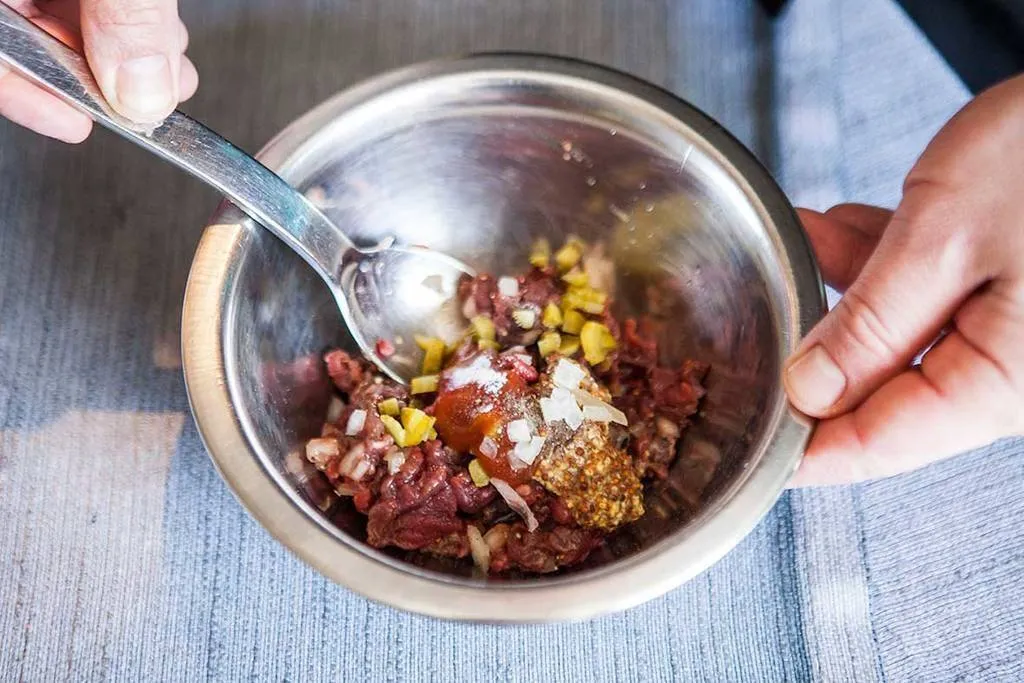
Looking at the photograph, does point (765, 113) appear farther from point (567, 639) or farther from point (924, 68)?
point (567, 639)

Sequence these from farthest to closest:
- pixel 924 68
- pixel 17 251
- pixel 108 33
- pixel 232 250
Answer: pixel 924 68
pixel 17 251
pixel 232 250
pixel 108 33

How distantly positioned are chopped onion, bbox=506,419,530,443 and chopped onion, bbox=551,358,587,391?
0.24ft

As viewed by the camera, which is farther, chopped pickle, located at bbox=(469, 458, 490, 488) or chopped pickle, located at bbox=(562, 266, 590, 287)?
chopped pickle, located at bbox=(562, 266, 590, 287)

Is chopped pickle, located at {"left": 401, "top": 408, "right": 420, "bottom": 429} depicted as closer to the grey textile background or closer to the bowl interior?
the bowl interior

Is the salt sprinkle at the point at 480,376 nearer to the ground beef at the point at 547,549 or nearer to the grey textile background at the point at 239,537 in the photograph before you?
the ground beef at the point at 547,549

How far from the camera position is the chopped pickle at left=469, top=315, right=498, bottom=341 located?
4.20 ft

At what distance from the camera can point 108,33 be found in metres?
0.94

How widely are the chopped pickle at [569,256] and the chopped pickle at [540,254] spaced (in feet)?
0.07

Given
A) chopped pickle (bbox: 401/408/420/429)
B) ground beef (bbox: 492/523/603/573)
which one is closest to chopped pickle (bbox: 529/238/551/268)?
chopped pickle (bbox: 401/408/420/429)

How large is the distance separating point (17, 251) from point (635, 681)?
4.07ft

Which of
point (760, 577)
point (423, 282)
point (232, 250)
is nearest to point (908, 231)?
point (760, 577)

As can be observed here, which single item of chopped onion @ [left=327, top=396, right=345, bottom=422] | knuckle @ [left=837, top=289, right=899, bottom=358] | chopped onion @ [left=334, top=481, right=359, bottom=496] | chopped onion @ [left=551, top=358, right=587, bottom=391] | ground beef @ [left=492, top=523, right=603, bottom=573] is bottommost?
chopped onion @ [left=327, top=396, right=345, bottom=422]

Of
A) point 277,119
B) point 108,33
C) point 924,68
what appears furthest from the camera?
point 924,68

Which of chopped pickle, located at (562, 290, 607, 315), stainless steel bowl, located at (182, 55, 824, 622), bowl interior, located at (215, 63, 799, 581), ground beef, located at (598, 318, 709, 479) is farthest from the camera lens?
chopped pickle, located at (562, 290, 607, 315)
